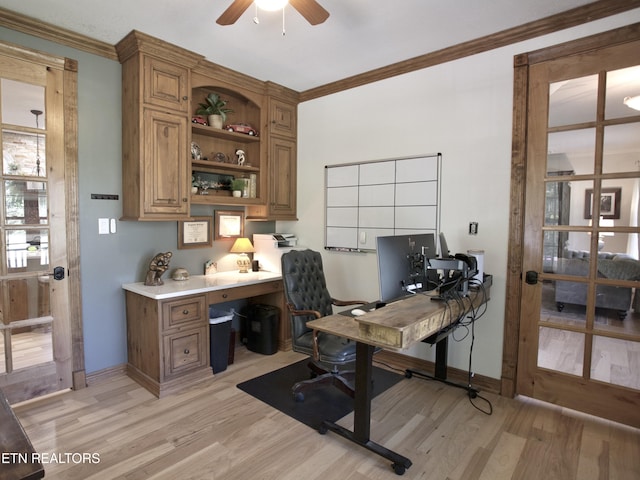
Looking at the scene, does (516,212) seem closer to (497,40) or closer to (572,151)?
(572,151)

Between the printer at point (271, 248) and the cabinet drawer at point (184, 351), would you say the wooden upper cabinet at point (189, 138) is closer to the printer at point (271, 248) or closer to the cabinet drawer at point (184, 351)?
the printer at point (271, 248)

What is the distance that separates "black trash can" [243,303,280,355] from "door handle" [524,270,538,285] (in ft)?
7.29

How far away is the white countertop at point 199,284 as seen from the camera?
2.74 meters

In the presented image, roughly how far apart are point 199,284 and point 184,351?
55cm

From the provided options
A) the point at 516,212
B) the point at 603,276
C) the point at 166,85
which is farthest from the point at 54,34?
the point at 603,276

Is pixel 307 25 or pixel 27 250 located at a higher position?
pixel 307 25

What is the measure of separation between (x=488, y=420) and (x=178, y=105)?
3342mm

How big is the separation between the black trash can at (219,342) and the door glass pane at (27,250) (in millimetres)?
1319

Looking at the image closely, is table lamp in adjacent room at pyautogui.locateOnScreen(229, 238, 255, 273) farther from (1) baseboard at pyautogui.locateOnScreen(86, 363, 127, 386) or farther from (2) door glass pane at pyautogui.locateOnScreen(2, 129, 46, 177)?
(2) door glass pane at pyautogui.locateOnScreen(2, 129, 46, 177)

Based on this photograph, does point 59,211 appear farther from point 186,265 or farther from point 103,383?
point 103,383

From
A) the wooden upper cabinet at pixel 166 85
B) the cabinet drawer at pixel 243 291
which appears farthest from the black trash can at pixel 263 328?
the wooden upper cabinet at pixel 166 85

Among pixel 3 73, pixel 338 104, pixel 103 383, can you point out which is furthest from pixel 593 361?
pixel 3 73

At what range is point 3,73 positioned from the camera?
2.42 m

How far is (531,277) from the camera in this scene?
103 inches
